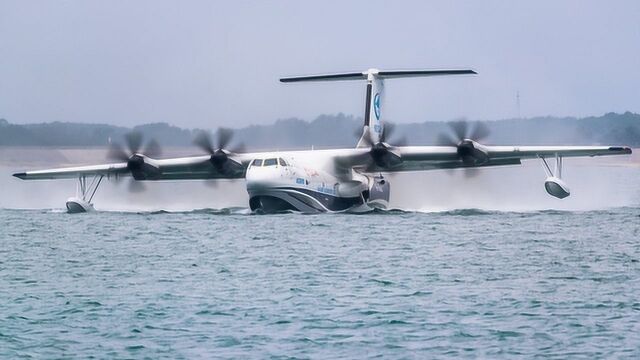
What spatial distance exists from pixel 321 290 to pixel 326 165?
81.0 ft

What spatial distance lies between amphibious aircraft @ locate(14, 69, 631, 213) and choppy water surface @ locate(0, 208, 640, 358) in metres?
3.39

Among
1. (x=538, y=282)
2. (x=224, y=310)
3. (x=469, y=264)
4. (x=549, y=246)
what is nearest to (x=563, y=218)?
(x=549, y=246)

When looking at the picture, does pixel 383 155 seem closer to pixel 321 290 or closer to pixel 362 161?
pixel 362 161

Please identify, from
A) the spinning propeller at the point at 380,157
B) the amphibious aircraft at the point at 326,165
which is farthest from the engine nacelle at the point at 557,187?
the spinning propeller at the point at 380,157

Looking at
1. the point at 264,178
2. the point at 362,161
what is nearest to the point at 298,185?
the point at 264,178

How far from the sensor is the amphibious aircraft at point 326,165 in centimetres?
4909

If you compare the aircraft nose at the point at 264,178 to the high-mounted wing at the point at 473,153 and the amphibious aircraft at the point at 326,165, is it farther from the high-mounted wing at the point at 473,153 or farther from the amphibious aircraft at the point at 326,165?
the high-mounted wing at the point at 473,153

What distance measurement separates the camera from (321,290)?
88.5 ft

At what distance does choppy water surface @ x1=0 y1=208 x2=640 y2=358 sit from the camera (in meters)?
20.5

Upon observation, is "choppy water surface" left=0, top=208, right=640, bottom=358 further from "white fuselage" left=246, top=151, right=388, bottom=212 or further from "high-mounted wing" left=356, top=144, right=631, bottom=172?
"high-mounted wing" left=356, top=144, right=631, bottom=172

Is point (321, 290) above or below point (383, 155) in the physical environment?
below

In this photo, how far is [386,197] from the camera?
56.6 meters

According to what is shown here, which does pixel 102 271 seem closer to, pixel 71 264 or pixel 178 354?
pixel 71 264

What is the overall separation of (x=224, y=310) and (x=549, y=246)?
1633cm
